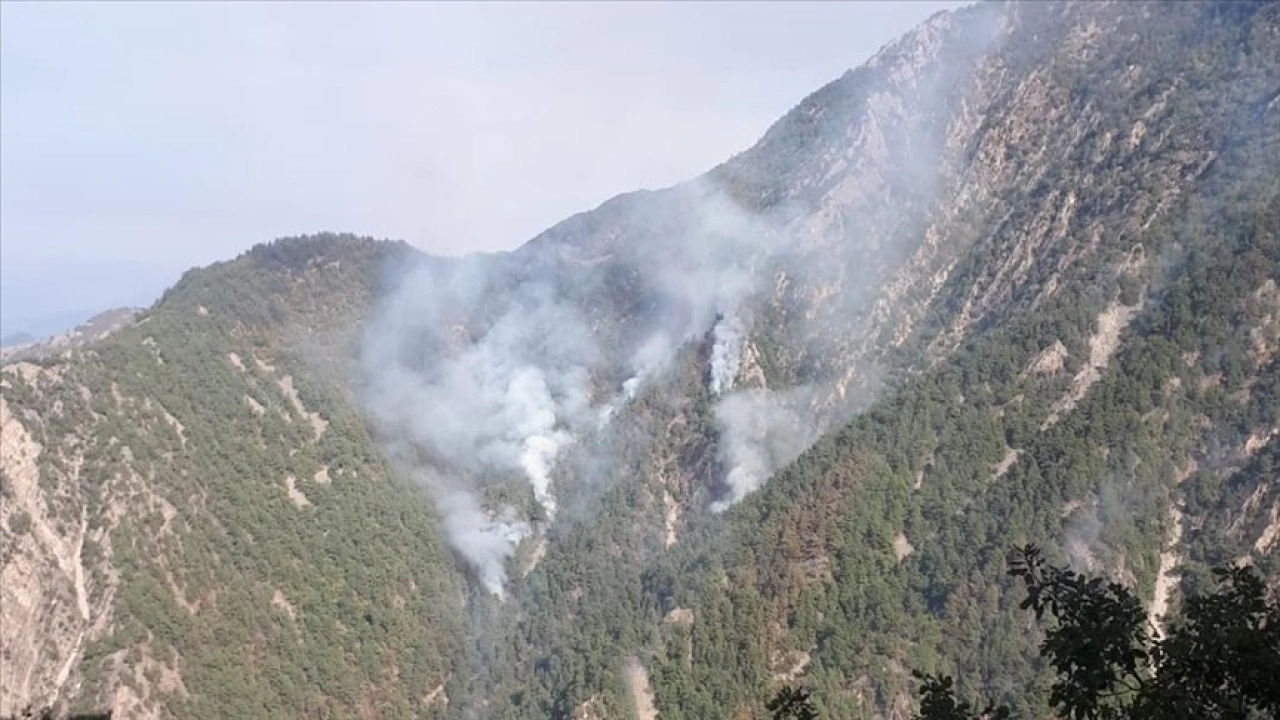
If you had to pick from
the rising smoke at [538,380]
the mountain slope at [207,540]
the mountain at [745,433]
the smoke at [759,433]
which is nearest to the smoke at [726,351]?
the rising smoke at [538,380]

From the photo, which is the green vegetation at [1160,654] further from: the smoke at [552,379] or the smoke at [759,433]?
the smoke at [552,379]

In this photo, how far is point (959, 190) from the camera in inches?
6752

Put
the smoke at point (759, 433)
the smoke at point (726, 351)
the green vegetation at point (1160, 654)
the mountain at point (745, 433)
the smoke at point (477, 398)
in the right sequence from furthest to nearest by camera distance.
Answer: the smoke at point (726, 351), the smoke at point (477, 398), the smoke at point (759, 433), the mountain at point (745, 433), the green vegetation at point (1160, 654)

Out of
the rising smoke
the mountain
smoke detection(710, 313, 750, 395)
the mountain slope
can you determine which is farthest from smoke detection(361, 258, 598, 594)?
smoke detection(710, 313, 750, 395)

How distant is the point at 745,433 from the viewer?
157125 millimetres

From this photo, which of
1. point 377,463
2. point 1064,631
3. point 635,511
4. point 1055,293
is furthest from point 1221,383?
point 377,463

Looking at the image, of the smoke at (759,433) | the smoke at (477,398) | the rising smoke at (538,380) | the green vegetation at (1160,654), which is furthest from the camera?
the smoke at (477,398)

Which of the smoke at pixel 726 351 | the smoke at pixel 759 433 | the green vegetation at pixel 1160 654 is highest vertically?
the green vegetation at pixel 1160 654

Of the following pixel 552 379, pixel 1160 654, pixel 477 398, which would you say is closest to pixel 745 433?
pixel 552 379

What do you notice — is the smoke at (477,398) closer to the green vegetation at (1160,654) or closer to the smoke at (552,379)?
the smoke at (552,379)

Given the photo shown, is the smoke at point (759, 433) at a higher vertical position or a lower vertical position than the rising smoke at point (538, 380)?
lower

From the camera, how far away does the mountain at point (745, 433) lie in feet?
344

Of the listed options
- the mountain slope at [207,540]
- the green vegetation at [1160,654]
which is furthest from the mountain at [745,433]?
the green vegetation at [1160,654]

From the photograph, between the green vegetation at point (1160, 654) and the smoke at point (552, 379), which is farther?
the smoke at point (552, 379)
